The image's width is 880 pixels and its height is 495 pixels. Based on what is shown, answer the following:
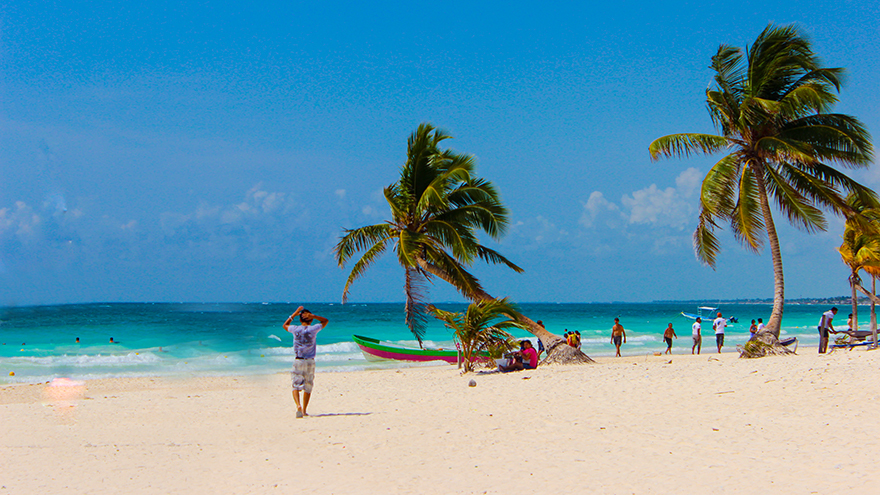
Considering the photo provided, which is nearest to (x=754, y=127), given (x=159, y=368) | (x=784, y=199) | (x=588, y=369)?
(x=784, y=199)

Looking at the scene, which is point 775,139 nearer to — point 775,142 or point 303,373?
point 775,142

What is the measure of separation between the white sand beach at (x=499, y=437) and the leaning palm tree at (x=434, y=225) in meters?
4.76

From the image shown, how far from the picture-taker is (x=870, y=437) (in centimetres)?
634

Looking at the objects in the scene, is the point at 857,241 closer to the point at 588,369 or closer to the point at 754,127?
the point at 754,127

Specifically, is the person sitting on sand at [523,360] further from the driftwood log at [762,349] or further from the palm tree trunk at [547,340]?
the driftwood log at [762,349]

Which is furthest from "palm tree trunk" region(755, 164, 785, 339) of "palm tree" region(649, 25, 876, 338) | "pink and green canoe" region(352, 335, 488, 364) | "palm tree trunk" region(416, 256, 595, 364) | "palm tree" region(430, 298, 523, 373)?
"pink and green canoe" region(352, 335, 488, 364)

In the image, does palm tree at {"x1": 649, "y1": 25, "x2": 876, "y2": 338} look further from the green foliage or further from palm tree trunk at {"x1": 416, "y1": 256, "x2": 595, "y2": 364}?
palm tree trunk at {"x1": 416, "y1": 256, "x2": 595, "y2": 364}

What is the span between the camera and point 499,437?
7.19 meters

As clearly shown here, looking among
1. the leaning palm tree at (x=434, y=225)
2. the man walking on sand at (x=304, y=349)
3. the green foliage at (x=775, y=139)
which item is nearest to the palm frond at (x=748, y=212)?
the green foliage at (x=775, y=139)

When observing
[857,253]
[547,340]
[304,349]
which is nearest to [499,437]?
[304,349]

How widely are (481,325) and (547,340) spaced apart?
291cm

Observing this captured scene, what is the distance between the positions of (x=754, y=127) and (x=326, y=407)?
13.4m

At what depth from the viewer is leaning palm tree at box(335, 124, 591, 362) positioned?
16250mm

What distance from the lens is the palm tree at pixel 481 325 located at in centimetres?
1407
